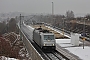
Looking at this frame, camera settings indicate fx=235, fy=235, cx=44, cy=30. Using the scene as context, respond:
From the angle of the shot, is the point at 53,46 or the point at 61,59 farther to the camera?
the point at 53,46

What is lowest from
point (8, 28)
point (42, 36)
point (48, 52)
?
point (8, 28)

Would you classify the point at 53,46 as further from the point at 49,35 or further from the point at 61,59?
the point at 61,59

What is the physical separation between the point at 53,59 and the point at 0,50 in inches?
289

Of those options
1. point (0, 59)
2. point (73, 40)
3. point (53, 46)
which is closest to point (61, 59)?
point (53, 46)

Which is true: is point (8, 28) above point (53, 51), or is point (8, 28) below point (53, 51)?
below

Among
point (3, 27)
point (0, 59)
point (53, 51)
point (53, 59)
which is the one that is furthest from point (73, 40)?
point (3, 27)

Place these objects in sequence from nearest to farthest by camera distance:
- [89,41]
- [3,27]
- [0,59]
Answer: [0,59]
[89,41]
[3,27]

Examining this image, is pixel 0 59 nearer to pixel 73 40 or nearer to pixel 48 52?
pixel 48 52

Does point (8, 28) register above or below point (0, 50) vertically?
below

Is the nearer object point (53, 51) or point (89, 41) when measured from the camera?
point (53, 51)

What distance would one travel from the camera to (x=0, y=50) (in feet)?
94.9

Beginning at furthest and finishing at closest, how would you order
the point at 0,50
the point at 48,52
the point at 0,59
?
the point at 48,52, the point at 0,50, the point at 0,59

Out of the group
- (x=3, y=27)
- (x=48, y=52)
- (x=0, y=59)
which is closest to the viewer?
(x=0, y=59)

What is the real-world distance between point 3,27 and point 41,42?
96.6 metres
